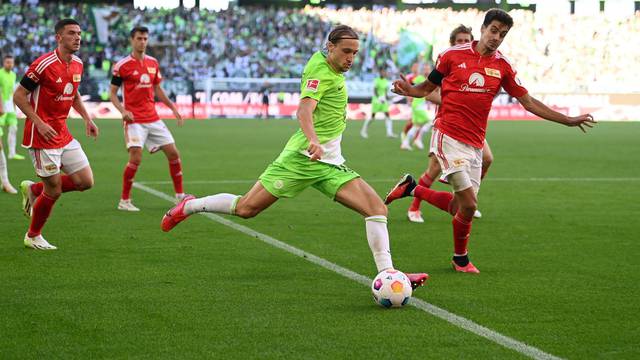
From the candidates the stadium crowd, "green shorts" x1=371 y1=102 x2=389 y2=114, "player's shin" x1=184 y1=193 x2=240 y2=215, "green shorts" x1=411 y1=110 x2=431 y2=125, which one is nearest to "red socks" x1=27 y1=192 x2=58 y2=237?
"player's shin" x1=184 y1=193 x2=240 y2=215

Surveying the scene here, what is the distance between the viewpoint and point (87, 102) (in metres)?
43.3

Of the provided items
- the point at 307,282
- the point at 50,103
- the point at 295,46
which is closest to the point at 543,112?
the point at 307,282

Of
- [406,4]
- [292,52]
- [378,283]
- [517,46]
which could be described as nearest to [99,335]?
[378,283]

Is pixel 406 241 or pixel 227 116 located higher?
pixel 406 241

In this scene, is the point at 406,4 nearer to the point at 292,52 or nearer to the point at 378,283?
the point at 292,52

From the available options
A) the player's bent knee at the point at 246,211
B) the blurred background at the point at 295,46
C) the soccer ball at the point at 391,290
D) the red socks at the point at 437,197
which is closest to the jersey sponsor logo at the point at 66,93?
the player's bent knee at the point at 246,211

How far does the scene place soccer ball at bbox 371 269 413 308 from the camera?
22.7ft

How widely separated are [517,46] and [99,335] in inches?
2188

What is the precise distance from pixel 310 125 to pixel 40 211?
3653 millimetres

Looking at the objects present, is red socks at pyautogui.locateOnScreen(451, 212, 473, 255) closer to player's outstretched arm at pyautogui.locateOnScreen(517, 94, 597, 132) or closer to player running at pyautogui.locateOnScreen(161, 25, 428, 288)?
player's outstretched arm at pyautogui.locateOnScreen(517, 94, 597, 132)

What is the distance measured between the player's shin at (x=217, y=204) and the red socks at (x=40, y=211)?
2.00m

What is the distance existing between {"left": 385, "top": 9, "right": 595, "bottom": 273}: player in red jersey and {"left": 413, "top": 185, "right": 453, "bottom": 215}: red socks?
1.84 feet

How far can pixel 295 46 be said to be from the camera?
56438 millimetres

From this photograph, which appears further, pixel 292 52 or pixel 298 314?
pixel 292 52
